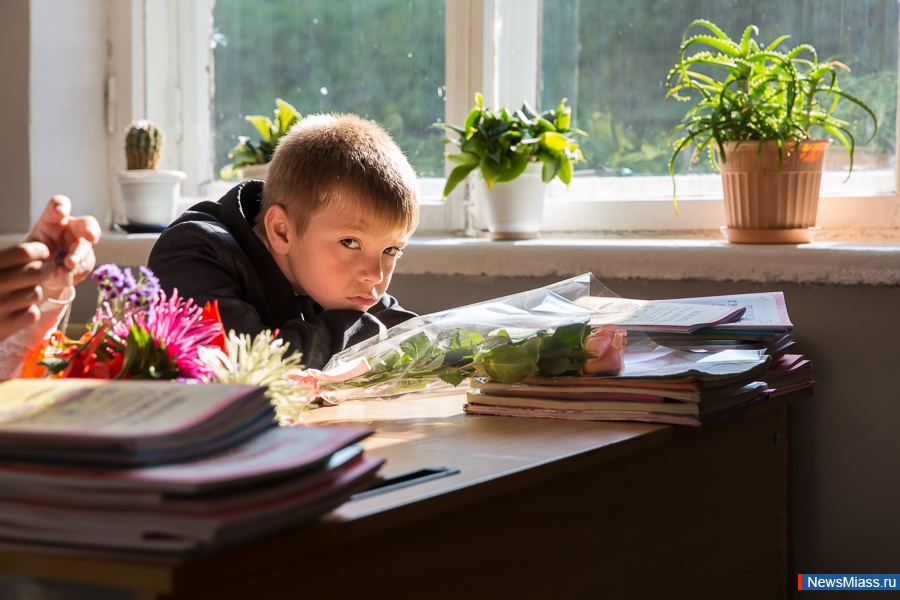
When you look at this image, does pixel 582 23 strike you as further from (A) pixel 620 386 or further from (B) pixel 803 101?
(A) pixel 620 386

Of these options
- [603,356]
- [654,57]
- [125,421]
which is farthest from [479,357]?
[654,57]

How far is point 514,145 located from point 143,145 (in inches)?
37.4

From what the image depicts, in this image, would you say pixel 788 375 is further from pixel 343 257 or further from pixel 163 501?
pixel 163 501

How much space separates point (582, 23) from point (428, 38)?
1.19ft

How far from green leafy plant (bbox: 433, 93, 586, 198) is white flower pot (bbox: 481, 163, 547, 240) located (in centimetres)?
3

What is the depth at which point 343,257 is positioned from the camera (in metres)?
1.43

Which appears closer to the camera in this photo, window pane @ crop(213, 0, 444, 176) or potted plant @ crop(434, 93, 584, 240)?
potted plant @ crop(434, 93, 584, 240)

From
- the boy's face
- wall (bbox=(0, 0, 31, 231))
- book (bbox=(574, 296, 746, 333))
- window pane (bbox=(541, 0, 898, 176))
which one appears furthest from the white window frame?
the boy's face

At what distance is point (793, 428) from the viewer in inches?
62.1

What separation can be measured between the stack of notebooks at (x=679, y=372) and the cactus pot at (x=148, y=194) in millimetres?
1400

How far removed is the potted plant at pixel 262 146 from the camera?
2248 millimetres

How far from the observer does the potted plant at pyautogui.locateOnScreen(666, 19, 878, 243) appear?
1.67 m

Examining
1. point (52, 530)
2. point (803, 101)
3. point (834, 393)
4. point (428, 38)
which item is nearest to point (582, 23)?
point (428, 38)

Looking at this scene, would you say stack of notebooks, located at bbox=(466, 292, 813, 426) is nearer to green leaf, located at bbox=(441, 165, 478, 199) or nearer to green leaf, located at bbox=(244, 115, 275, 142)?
green leaf, located at bbox=(441, 165, 478, 199)
